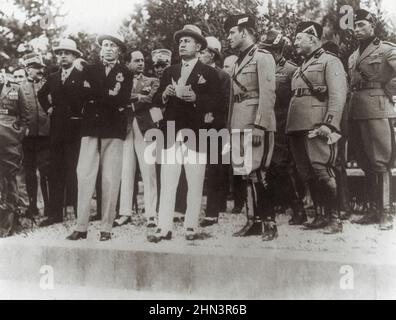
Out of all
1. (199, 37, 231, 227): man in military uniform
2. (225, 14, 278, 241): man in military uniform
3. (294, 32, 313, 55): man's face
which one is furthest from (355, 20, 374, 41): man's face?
(199, 37, 231, 227): man in military uniform

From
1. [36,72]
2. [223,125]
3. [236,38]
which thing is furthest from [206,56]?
[36,72]

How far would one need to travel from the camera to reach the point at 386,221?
19.1ft

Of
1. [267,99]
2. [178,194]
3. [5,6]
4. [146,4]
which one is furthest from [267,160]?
[5,6]

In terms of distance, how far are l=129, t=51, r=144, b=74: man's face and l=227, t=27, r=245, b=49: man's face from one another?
3.17 ft

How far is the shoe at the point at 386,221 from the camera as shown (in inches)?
229

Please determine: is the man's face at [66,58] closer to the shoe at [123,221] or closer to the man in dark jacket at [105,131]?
the man in dark jacket at [105,131]

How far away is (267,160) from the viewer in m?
5.98

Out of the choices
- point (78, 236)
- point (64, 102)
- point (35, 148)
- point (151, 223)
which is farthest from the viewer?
point (35, 148)

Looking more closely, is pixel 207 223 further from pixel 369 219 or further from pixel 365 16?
pixel 365 16

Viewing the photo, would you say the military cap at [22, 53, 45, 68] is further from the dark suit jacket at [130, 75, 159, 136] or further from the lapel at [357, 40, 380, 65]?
the lapel at [357, 40, 380, 65]

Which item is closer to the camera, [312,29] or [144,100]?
[312,29]

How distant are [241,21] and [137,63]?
115 centimetres

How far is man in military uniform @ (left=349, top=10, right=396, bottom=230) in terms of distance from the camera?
5.88 meters
